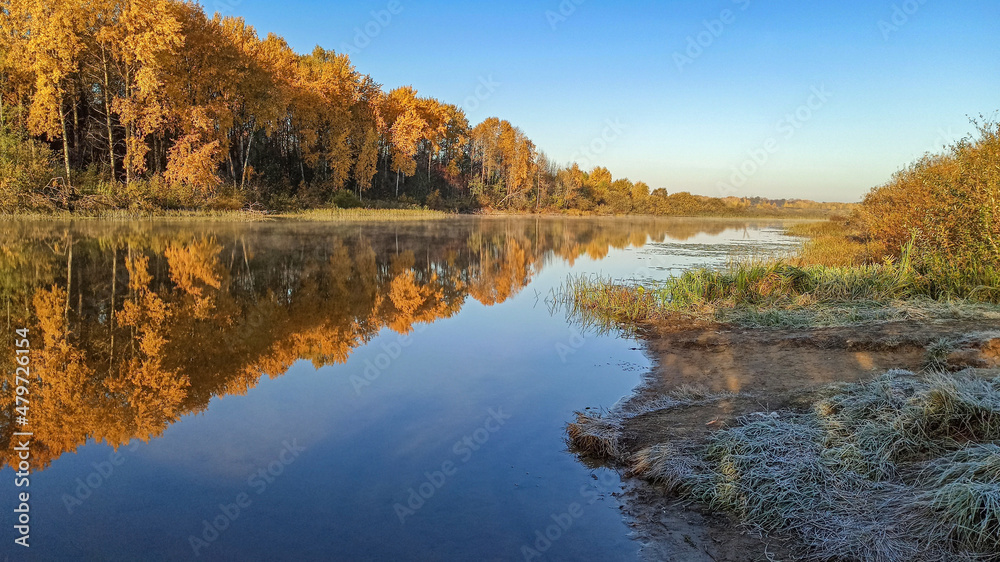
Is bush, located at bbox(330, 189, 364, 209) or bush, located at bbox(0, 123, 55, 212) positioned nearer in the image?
bush, located at bbox(0, 123, 55, 212)

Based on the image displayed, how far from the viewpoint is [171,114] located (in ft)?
94.4

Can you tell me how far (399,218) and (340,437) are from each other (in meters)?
39.5

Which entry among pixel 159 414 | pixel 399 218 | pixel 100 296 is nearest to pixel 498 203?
pixel 399 218

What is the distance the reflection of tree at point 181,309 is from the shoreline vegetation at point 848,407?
353cm

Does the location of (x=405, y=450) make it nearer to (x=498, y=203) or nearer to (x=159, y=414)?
(x=159, y=414)

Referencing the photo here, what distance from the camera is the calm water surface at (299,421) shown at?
10.1ft

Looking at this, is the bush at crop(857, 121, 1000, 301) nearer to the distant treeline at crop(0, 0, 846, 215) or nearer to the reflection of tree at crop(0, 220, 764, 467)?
the reflection of tree at crop(0, 220, 764, 467)

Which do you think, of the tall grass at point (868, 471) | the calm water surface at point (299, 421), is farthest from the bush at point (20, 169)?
the tall grass at point (868, 471)

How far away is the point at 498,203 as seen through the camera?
6506 centimetres

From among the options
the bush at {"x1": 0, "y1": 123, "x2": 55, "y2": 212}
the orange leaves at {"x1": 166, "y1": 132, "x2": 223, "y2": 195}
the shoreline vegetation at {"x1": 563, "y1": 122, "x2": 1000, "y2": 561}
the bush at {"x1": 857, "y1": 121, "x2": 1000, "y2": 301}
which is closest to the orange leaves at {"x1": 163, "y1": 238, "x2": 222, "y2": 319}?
the shoreline vegetation at {"x1": 563, "y1": 122, "x2": 1000, "y2": 561}

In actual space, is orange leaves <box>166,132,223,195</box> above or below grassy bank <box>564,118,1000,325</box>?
above

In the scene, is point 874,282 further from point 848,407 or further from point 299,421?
point 299,421

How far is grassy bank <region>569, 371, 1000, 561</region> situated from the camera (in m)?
2.74

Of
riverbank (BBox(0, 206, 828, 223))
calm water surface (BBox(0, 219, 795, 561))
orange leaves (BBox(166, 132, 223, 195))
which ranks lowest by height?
calm water surface (BBox(0, 219, 795, 561))
